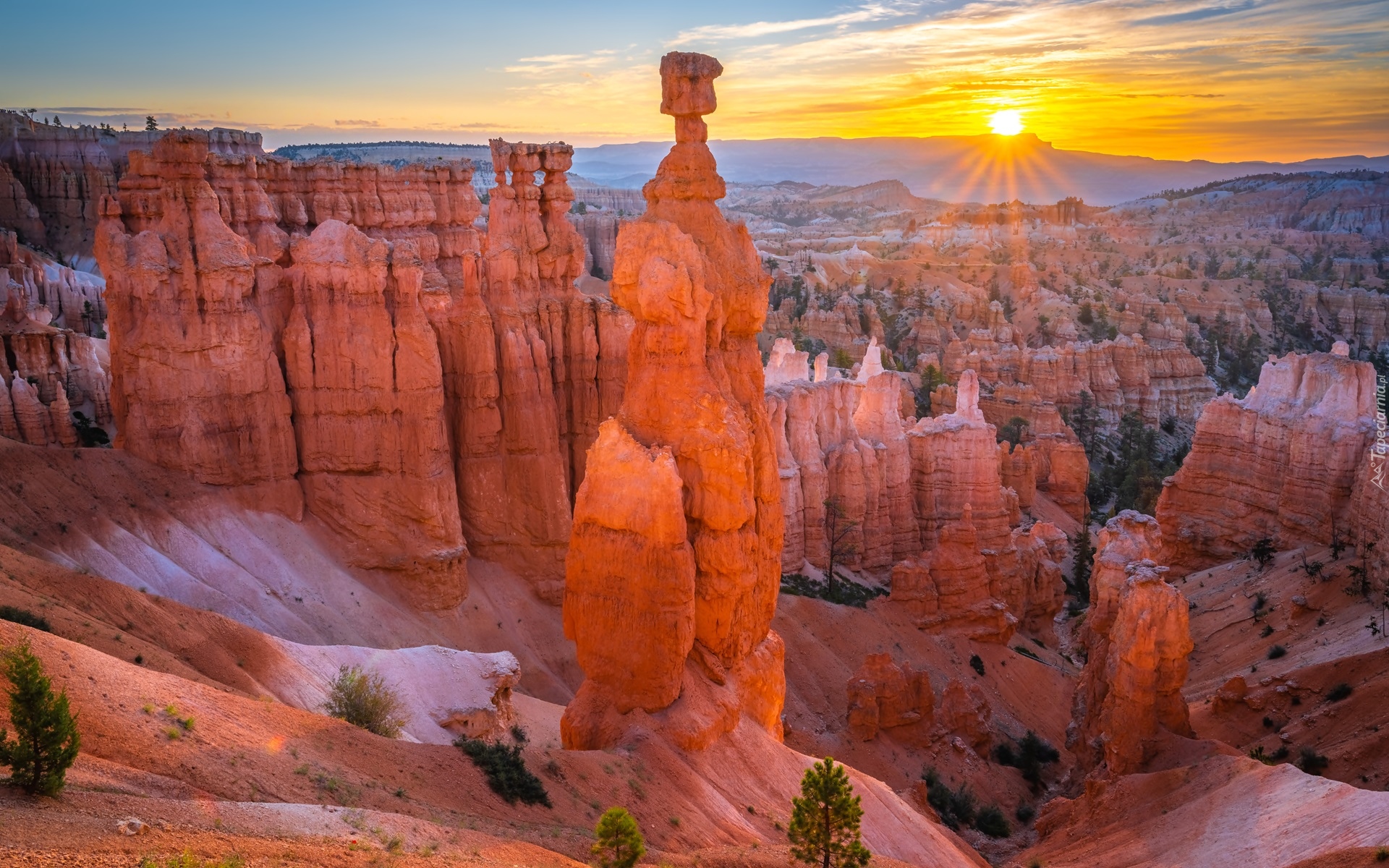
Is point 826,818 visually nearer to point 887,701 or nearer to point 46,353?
point 887,701

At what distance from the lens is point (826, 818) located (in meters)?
12.3

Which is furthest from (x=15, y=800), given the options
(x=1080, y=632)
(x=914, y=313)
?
(x=914, y=313)

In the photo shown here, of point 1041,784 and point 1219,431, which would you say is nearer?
point 1041,784

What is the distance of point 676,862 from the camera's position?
1233 centimetres

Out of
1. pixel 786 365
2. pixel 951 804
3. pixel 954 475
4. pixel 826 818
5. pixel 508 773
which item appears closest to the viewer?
pixel 826 818

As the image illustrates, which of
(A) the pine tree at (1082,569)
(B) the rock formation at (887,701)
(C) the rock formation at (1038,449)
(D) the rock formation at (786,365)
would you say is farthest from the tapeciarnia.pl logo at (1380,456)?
(D) the rock formation at (786,365)

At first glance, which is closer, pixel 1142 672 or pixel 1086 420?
pixel 1142 672

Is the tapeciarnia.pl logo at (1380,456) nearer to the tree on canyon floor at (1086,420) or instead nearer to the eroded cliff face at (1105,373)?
the tree on canyon floor at (1086,420)

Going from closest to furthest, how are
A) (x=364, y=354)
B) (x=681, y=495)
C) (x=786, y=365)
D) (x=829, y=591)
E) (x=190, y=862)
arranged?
(x=190, y=862) < (x=681, y=495) < (x=364, y=354) < (x=829, y=591) < (x=786, y=365)

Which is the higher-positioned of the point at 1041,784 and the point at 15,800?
the point at 15,800

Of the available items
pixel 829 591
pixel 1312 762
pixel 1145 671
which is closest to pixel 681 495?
pixel 1145 671

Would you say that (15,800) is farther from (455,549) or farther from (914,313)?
(914,313)

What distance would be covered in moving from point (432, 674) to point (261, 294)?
36.3 feet

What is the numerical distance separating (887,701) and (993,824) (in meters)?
3.85
